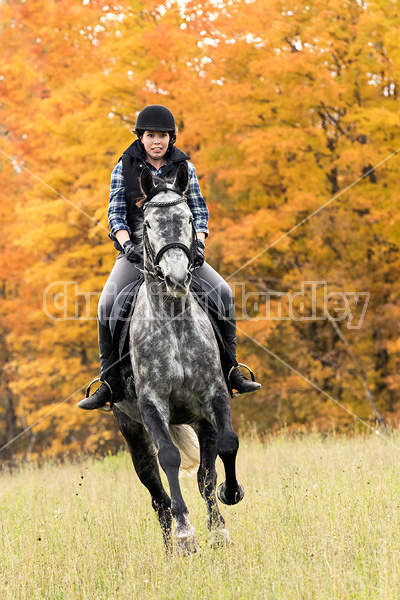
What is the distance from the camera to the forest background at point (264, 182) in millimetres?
15992

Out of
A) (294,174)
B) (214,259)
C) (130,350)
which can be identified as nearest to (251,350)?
(214,259)

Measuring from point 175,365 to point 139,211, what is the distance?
1.90 m

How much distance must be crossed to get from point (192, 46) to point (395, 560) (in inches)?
598

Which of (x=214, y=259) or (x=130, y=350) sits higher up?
(x=130, y=350)

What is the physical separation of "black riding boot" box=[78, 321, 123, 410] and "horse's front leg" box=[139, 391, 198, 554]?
2.88 feet

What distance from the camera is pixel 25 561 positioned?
20.1ft

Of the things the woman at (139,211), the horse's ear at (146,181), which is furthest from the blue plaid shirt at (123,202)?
the horse's ear at (146,181)

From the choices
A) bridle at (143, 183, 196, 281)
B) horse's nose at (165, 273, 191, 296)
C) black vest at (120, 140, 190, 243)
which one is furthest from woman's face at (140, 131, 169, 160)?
horse's nose at (165, 273, 191, 296)

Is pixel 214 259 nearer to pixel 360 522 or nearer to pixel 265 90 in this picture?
pixel 265 90

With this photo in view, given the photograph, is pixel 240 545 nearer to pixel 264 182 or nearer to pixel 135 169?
pixel 135 169

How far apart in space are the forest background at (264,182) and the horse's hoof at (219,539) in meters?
9.05

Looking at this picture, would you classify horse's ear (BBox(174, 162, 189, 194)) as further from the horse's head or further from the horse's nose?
the horse's nose

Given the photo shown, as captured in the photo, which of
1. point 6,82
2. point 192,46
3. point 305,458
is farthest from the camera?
point 6,82

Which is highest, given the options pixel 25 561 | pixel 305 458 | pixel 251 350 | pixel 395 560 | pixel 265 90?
pixel 265 90
